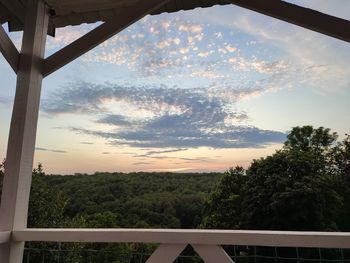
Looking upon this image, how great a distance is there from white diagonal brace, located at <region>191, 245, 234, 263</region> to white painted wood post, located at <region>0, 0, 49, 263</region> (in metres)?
0.90

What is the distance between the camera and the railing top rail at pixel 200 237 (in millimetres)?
1273

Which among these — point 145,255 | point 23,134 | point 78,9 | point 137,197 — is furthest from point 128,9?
point 137,197

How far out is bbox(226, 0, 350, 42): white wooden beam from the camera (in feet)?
4.65

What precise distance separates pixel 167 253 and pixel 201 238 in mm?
169

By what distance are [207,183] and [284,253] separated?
48.5 inches

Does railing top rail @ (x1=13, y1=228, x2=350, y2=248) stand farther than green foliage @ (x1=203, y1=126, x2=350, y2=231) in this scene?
No

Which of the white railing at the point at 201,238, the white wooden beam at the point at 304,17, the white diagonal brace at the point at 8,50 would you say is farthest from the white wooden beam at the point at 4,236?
the white wooden beam at the point at 304,17

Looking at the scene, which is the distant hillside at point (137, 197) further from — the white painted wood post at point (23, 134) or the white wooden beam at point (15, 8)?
the white wooden beam at point (15, 8)

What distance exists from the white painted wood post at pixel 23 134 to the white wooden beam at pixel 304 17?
115cm

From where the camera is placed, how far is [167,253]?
1.42 meters

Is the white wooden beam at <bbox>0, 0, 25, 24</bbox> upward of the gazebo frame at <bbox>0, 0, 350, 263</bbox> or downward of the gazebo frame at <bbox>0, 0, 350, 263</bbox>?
upward

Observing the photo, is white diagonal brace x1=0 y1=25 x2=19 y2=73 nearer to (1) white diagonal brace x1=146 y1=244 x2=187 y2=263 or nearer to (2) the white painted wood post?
(2) the white painted wood post

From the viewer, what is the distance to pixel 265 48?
4070mm

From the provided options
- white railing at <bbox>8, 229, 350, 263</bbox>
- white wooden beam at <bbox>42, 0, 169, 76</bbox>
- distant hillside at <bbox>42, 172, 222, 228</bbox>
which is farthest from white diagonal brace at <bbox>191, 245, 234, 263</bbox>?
distant hillside at <bbox>42, 172, 222, 228</bbox>
